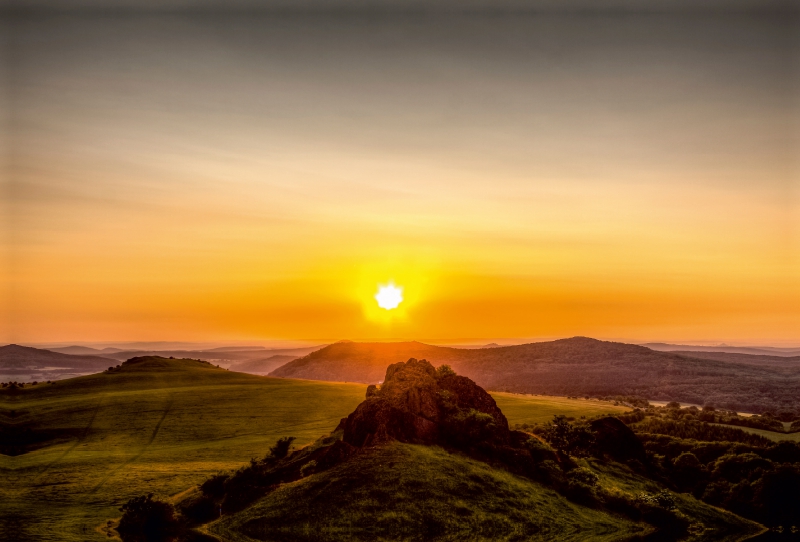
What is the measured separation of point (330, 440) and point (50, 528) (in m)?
18.7

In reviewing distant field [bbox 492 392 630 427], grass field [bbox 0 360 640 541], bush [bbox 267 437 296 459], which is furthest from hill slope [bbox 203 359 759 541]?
distant field [bbox 492 392 630 427]

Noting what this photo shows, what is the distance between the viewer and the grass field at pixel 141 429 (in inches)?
1693

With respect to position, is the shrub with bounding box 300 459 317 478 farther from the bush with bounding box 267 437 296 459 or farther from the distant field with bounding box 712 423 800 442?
the distant field with bounding box 712 423 800 442

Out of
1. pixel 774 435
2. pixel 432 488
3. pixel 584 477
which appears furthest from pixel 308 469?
pixel 774 435

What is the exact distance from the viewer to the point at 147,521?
37781 mm

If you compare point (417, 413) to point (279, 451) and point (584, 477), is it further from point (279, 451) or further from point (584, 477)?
point (584, 477)

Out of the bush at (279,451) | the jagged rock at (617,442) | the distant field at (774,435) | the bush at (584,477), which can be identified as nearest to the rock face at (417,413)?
the bush at (279,451)

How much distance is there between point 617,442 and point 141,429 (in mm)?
55932

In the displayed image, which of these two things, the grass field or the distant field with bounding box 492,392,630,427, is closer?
the grass field

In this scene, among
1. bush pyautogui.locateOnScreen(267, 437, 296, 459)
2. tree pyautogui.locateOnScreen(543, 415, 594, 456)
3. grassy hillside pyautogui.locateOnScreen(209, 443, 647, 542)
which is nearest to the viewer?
grassy hillside pyautogui.locateOnScreen(209, 443, 647, 542)

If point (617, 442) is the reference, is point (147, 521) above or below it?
below

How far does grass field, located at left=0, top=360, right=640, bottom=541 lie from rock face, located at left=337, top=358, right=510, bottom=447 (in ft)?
53.2

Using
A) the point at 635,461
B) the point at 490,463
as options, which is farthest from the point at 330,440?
the point at 635,461

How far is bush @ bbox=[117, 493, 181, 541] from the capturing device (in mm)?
36831
